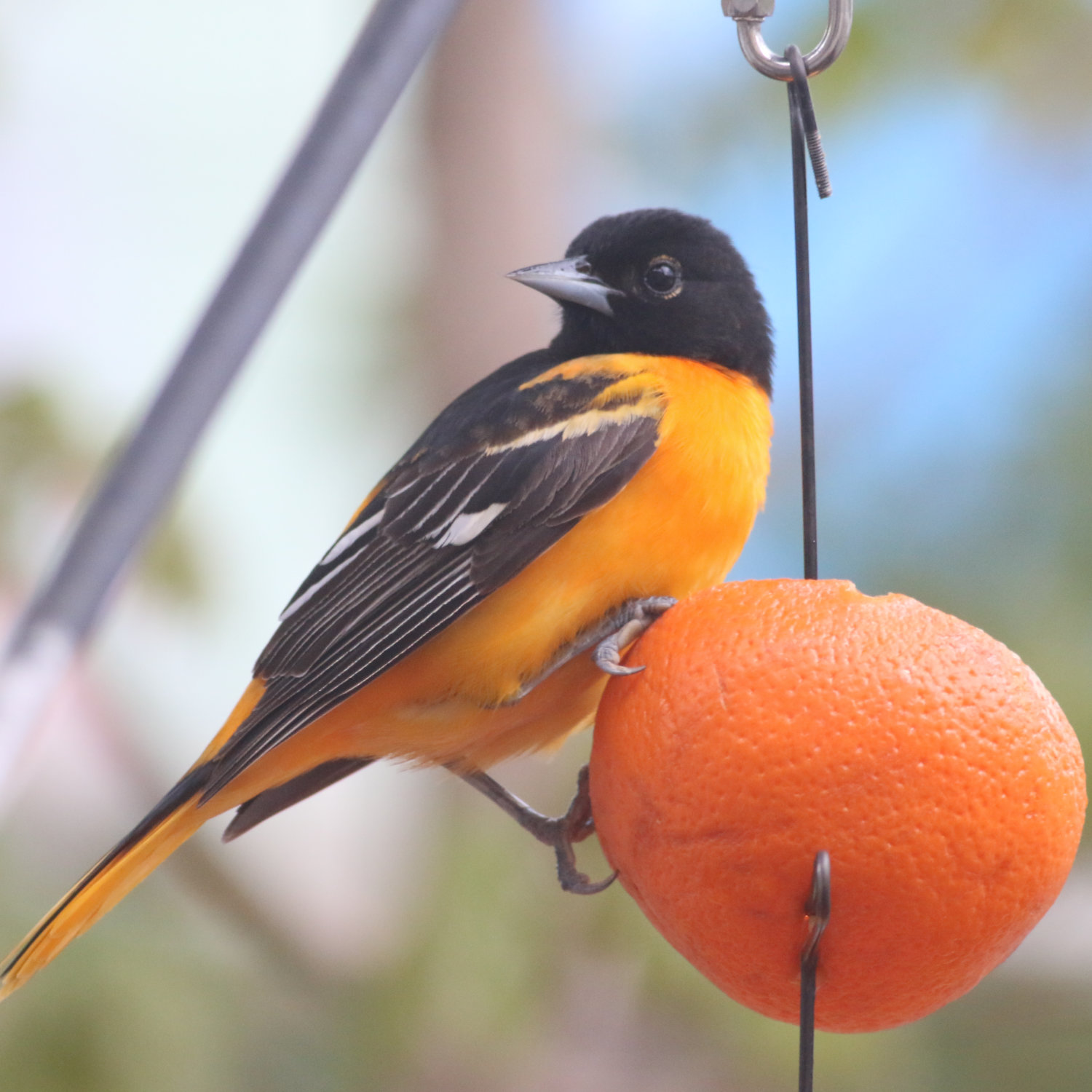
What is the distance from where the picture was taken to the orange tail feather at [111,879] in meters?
2.28

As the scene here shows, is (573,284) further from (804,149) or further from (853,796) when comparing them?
(853,796)

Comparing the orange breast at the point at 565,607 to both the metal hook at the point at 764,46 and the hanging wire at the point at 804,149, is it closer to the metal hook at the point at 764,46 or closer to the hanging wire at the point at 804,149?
the hanging wire at the point at 804,149

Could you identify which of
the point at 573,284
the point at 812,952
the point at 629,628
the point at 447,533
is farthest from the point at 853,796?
the point at 573,284

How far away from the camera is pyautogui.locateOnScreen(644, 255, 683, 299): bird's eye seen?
104 inches

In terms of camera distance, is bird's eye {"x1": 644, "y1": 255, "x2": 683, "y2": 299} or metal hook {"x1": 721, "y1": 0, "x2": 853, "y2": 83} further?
bird's eye {"x1": 644, "y1": 255, "x2": 683, "y2": 299}

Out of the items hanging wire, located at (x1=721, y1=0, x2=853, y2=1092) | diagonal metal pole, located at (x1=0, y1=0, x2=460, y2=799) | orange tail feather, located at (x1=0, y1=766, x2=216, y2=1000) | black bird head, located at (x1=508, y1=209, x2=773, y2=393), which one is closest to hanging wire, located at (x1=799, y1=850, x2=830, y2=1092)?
hanging wire, located at (x1=721, y1=0, x2=853, y2=1092)

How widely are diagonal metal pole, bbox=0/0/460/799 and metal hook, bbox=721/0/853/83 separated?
15.5 inches

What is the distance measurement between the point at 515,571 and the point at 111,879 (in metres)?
0.91

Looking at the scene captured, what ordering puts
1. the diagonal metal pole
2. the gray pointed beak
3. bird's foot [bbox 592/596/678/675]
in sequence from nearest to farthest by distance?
the diagonal metal pole
bird's foot [bbox 592/596/678/675]
the gray pointed beak

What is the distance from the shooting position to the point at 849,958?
5.03ft

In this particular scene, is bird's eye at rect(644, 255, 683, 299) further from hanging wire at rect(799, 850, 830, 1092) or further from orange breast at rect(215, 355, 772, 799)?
hanging wire at rect(799, 850, 830, 1092)

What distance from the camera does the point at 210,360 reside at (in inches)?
63.9

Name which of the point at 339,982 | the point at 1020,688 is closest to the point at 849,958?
the point at 1020,688

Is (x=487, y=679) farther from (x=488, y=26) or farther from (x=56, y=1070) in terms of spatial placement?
(x=488, y=26)
